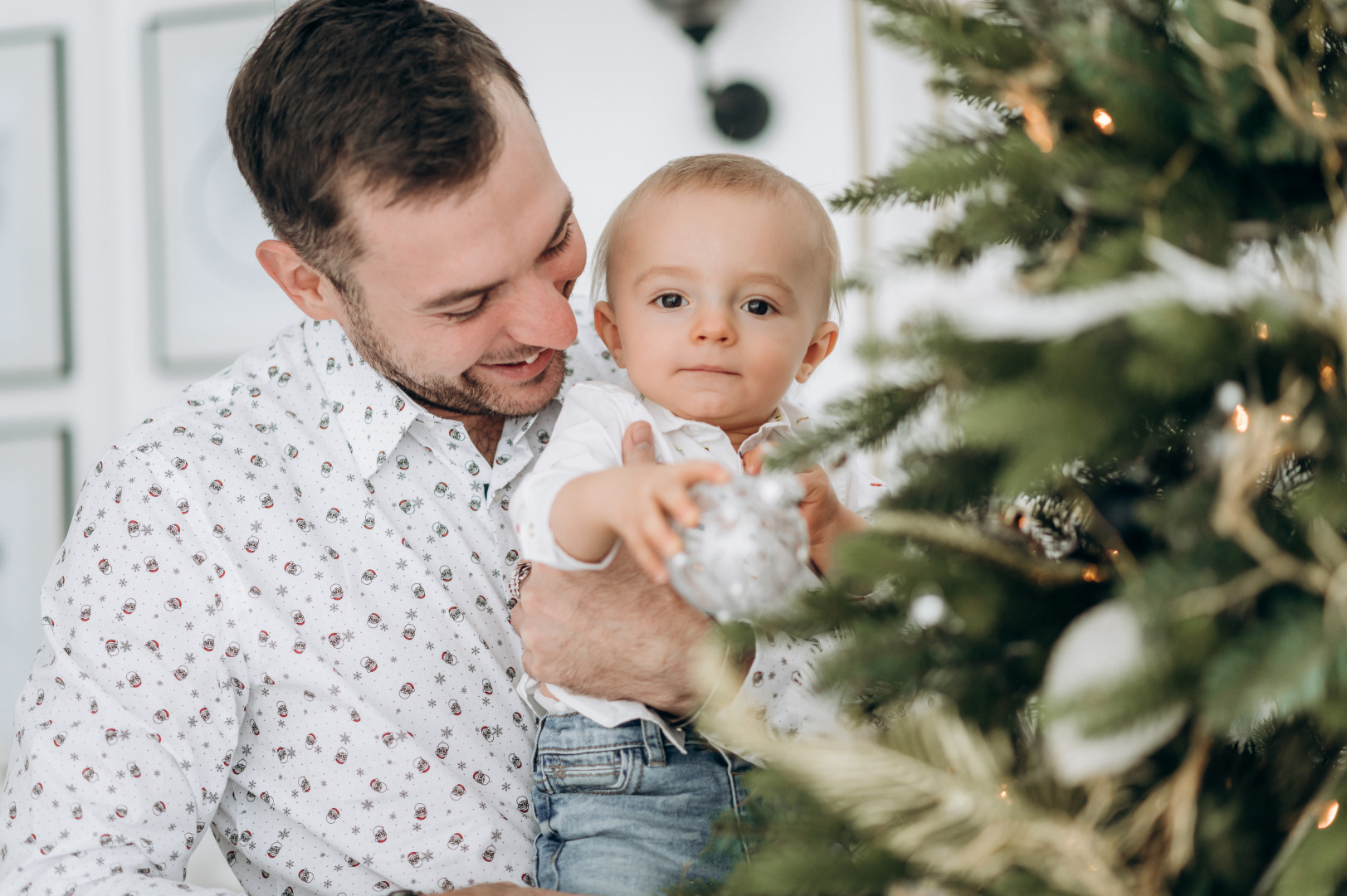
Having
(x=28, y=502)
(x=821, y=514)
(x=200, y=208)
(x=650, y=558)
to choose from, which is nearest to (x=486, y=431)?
(x=821, y=514)

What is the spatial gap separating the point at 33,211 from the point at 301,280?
1.62 metres

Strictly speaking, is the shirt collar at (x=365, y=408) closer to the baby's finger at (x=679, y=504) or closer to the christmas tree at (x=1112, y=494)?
the baby's finger at (x=679, y=504)

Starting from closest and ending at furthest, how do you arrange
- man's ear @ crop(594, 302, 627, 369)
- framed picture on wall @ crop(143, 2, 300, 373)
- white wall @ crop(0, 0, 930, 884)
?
man's ear @ crop(594, 302, 627, 369) → white wall @ crop(0, 0, 930, 884) → framed picture on wall @ crop(143, 2, 300, 373)

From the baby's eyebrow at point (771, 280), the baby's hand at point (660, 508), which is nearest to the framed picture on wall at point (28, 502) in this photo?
the baby's eyebrow at point (771, 280)

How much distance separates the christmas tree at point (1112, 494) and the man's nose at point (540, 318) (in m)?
0.68

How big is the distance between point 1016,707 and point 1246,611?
0.12 meters

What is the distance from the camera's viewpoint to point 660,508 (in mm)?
665

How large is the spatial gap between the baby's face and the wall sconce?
53.8 inches

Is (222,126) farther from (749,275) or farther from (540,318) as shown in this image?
(749,275)

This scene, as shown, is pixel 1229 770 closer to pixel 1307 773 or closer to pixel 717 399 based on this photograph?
pixel 1307 773

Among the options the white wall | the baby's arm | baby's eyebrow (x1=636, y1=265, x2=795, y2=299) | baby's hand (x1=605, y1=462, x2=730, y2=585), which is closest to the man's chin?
baby's eyebrow (x1=636, y1=265, x2=795, y2=299)

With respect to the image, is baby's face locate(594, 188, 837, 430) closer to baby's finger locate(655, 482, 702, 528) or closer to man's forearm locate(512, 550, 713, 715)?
man's forearm locate(512, 550, 713, 715)

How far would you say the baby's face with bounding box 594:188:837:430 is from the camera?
1.09 m

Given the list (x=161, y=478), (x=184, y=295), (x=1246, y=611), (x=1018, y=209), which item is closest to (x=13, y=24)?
(x=184, y=295)
